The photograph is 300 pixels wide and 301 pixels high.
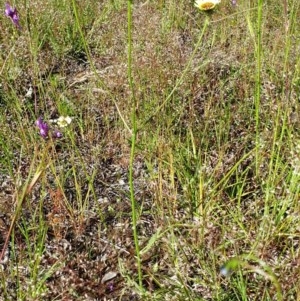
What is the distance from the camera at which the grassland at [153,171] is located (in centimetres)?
126

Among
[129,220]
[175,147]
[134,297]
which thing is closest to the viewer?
[134,297]

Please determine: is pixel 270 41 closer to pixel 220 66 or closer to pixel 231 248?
pixel 220 66

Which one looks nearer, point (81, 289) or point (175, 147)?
point (81, 289)

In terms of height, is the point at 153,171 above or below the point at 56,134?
below

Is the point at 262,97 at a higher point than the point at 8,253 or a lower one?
higher

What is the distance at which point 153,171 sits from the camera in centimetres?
166

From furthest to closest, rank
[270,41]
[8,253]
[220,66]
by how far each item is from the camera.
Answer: [270,41]
[220,66]
[8,253]

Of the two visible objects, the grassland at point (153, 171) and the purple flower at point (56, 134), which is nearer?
the grassland at point (153, 171)

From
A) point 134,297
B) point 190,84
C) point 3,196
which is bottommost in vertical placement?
point 134,297

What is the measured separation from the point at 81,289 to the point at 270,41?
1.72 meters

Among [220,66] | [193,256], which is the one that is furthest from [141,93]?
[193,256]

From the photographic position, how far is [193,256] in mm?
1342

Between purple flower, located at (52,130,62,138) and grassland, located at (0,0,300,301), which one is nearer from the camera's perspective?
grassland, located at (0,0,300,301)

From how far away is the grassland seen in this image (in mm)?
1264
